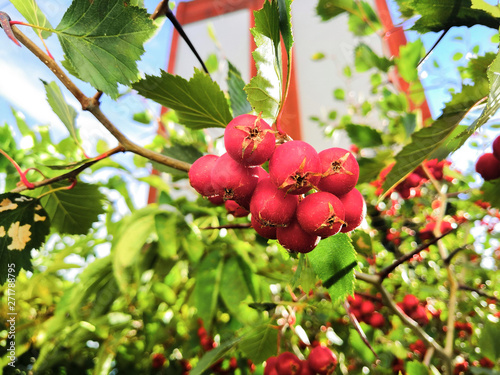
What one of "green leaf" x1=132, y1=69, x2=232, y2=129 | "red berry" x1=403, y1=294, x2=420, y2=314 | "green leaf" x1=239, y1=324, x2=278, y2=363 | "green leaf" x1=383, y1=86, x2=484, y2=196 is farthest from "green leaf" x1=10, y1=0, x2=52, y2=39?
"red berry" x1=403, y1=294, x2=420, y2=314

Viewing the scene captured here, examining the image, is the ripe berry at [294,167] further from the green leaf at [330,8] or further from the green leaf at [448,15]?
the green leaf at [330,8]

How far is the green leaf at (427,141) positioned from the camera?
0.47 metres

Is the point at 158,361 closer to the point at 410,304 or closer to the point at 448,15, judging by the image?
the point at 410,304

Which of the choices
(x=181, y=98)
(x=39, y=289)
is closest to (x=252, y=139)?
(x=181, y=98)

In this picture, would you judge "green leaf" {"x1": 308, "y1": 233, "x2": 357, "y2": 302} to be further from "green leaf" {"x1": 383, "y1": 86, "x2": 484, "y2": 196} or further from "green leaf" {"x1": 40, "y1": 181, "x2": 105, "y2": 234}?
"green leaf" {"x1": 40, "y1": 181, "x2": 105, "y2": 234}

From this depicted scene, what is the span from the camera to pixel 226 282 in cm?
83

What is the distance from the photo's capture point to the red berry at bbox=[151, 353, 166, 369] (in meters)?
1.22

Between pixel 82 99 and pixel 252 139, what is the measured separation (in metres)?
0.25

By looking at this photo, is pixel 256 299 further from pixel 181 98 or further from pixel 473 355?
pixel 473 355

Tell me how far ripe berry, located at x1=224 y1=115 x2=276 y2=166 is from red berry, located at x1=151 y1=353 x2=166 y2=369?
1.16 metres

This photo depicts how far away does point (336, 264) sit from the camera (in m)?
0.41

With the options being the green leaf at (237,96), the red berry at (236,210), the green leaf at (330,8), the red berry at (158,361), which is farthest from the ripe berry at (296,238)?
the red berry at (158,361)

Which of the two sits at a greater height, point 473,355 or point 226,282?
point 226,282

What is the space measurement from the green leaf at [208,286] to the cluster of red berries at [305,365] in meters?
0.21
